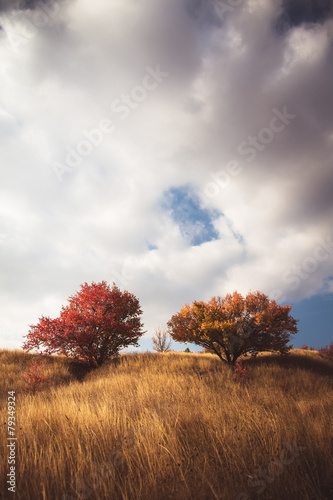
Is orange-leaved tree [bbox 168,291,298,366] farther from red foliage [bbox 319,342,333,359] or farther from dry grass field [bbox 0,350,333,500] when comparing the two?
red foliage [bbox 319,342,333,359]

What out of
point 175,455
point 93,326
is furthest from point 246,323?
point 175,455

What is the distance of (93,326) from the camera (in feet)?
41.4

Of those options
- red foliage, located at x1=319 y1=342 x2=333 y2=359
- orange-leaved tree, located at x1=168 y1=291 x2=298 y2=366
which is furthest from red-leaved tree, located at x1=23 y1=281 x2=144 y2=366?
red foliage, located at x1=319 y1=342 x2=333 y2=359

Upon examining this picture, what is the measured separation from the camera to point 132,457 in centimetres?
313

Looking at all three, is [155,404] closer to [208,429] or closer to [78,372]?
[208,429]

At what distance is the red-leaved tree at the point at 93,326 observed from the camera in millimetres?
12227

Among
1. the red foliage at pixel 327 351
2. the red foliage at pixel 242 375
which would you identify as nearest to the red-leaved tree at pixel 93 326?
the red foliage at pixel 242 375

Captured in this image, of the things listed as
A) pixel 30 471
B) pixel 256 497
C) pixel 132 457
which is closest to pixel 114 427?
pixel 132 457

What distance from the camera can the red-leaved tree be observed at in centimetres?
1223

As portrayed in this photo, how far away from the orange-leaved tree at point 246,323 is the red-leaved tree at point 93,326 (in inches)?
158

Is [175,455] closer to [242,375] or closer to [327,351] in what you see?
[242,375]

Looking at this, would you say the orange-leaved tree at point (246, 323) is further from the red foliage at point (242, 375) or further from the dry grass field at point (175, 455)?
the dry grass field at point (175, 455)

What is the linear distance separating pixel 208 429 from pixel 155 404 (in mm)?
2404

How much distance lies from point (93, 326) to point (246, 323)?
29.0 feet
